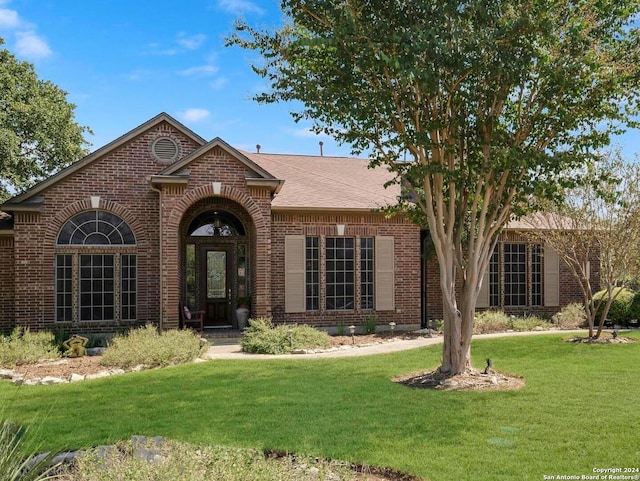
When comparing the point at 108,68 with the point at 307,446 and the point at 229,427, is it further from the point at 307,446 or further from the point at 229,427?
the point at 307,446

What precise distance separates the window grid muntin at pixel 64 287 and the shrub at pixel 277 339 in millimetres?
4739

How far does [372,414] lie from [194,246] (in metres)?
9.91

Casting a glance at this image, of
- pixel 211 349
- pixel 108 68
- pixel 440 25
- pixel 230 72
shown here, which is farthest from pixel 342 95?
pixel 108 68

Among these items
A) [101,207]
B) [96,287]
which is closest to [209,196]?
[101,207]

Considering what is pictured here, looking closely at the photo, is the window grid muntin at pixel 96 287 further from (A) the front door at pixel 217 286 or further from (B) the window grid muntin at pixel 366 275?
(B) the window grid muntin at pixel 366 275

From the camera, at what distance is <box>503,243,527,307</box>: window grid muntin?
1795cm

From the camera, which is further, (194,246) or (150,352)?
(194,246)

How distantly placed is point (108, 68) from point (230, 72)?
3.75 meters

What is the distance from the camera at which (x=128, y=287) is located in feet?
47.9

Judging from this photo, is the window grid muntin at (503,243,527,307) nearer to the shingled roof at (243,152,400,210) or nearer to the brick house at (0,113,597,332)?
the brick house at (0,113,597,332)

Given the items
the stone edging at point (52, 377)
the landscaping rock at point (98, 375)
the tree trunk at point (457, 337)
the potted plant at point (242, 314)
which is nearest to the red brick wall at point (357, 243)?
the potted plant at point (242, 314)

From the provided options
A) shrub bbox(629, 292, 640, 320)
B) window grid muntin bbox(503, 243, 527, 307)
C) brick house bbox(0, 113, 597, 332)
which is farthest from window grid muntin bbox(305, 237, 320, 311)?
shrub bbox(629, 292, 640, 320)

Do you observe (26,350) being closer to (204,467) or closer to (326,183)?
(204,467)

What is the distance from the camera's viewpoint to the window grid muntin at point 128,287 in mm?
14531
